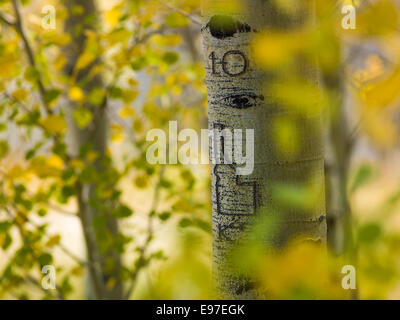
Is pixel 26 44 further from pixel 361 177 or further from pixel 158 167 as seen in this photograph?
pixel 361 177

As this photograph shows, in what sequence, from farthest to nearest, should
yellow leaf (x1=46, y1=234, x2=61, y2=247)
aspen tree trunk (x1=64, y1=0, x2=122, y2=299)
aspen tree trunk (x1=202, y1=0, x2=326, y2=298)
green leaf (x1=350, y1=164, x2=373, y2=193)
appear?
aspen tree trunk (x1=64, y1=0, x2=122, y2=299), yellow leaf (x1=46, y1=234, x2=61, y2=247), aspen tree trunk (x1=202, y1=0, x2=326, y2=298), green leaf (x1=350, y1=164, x2=373, y2=193)

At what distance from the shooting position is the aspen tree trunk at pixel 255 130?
0.67 m

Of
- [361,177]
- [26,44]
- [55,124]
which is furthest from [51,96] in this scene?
[361,177]

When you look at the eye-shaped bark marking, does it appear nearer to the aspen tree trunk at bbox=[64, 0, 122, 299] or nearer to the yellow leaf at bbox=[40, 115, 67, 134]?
the yellow leaf at bbox=[40, 115, 67, 134]

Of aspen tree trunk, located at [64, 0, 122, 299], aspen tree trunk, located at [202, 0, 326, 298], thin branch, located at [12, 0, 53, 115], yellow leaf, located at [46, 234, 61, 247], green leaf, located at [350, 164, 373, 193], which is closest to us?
green leaf, located at [350, 164, 373, 193]

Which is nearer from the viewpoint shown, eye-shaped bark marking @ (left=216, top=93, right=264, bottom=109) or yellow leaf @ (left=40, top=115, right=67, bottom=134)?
eye-shaped bark marking @ (left=216, top=93, right=264, bottom=109)

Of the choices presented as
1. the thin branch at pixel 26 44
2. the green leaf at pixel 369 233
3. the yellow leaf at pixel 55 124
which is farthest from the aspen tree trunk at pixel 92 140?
the green leaf at pixel 369 233

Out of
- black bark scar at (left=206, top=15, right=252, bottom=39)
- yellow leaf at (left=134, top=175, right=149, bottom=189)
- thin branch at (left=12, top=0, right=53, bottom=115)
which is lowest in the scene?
black bark scar at (left=206, top=15, right=252, bottom=39)

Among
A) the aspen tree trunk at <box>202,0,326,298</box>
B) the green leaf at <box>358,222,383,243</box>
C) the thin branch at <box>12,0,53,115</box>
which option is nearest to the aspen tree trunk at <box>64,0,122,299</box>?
the thin branch at <box>12,0,53,115</box>

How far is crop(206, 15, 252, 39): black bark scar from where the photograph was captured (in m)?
0.67

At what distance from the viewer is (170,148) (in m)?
1.78

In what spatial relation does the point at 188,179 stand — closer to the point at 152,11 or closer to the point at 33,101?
the point at 152,11

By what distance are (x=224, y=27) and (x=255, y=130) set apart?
0.16 meters
